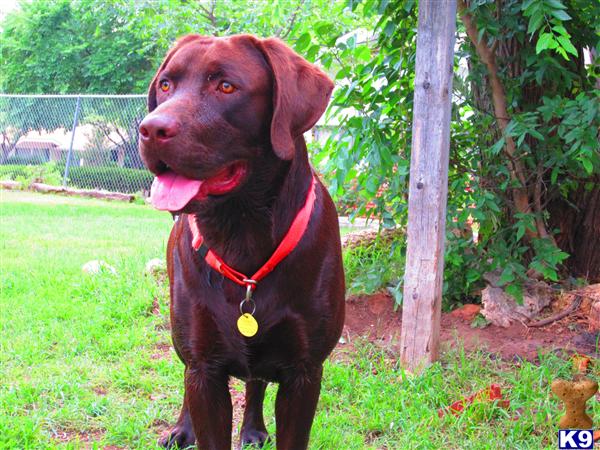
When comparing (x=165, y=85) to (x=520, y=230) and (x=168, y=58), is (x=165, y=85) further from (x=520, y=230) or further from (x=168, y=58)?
(x=520, y=230)

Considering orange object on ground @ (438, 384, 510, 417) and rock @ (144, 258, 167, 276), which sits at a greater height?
rock @ (144, 258, 167, 276)

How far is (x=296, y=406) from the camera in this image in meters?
2.46

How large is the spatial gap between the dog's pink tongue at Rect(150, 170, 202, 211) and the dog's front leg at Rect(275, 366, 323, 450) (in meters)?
0.78

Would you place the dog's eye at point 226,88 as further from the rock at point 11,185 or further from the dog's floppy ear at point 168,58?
the rock at point 11,185

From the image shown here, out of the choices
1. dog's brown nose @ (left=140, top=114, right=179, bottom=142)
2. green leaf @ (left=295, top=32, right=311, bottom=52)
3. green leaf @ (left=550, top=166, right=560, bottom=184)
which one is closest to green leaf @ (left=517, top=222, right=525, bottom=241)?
green leaf @ (left=550, top=166, right=560, bottom=184)

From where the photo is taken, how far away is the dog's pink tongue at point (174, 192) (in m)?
2.03

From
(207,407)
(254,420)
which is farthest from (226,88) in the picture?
(254,420)

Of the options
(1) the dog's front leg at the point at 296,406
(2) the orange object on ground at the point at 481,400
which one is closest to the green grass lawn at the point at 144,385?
(2) the orange object on ground at the point at 481,400

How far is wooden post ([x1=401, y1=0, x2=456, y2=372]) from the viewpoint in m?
3.70

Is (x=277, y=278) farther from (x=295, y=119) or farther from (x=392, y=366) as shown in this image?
(x=392, y=366)

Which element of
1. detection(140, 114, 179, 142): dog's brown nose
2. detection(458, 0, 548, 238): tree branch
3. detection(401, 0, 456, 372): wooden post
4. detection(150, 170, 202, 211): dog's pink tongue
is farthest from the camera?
detection(458, 0, 548, 238): tree branch

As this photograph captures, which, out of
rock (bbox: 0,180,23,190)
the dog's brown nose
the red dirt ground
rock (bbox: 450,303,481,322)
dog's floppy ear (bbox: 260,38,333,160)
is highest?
dog's floppy ear (bbox: 260,38,333,160)

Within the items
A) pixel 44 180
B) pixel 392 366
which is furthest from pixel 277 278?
pixel 44 180

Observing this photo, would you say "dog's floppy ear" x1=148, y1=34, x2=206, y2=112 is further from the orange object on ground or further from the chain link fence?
the chain link fence
